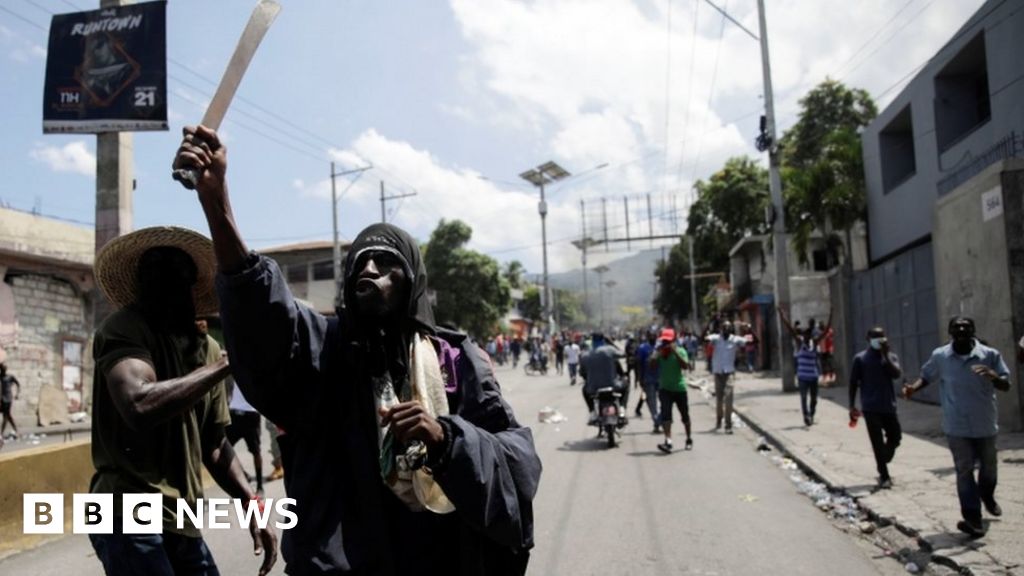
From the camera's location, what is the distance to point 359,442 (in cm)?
189

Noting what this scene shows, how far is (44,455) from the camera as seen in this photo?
707 centimetres

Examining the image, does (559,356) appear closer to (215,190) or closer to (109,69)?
(109,69)

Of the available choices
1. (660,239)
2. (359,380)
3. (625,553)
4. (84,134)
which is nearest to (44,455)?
(84,134)

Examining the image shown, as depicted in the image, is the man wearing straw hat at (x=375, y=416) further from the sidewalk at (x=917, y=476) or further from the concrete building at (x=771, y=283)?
the concrete building at (x=771, y=283)

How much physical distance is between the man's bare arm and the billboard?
796 centimetres

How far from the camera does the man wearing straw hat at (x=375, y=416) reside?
172 centimetres

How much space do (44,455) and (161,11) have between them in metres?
5.37

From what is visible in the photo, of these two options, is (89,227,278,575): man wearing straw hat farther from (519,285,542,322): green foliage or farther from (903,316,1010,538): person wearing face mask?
(519,285,542,322): green foliage

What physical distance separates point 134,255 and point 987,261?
12632 millimetres

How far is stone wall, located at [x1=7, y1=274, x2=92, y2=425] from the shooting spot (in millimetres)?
18766

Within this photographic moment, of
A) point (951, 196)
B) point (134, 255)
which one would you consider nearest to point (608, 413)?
point (951, 196)

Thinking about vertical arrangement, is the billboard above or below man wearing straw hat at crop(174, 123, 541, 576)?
above

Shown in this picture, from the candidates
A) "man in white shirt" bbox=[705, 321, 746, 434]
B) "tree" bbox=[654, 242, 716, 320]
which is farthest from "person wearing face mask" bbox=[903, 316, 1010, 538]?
"tree" bbox=[654, 242, 716, 320]

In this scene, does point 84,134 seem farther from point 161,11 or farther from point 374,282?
point 374,282
